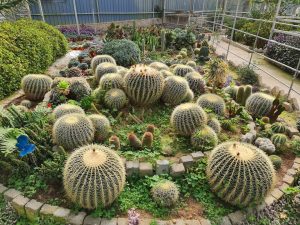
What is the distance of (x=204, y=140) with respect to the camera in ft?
12.6

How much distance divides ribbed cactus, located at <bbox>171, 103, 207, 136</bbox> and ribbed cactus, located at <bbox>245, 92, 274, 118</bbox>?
1.60 meters

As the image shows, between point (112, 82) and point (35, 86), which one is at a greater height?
point (112, 82)

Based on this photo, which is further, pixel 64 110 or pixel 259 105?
pixel 259 105

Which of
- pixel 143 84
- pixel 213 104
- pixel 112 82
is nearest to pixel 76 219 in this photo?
pixel 143 84

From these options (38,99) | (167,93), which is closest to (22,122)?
(38,99)

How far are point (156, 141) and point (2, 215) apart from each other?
234cm

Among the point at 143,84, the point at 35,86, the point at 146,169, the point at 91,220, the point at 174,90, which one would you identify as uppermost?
the point at 143,84

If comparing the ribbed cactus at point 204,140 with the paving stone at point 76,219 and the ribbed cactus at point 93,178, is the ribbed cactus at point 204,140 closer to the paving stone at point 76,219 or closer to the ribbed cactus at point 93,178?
the ribbed cactus at point 93,178

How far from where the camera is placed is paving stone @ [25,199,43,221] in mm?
2967

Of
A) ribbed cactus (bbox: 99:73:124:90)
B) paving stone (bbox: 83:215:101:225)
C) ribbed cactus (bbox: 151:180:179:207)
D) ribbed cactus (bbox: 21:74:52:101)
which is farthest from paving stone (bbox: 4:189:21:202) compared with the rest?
ribbed cactus (bbox: 21:74:52:101)

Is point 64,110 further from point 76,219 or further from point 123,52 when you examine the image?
point 123,52

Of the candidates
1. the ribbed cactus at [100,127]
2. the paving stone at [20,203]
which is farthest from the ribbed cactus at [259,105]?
the paving stone at [20,203]

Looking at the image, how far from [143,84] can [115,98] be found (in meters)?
0.60

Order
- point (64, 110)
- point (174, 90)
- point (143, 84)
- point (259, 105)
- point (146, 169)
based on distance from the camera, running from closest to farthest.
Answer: point (146, 169) < point (64, 110) < point (143, 84) < point (174, 90) < point (259, 105)
